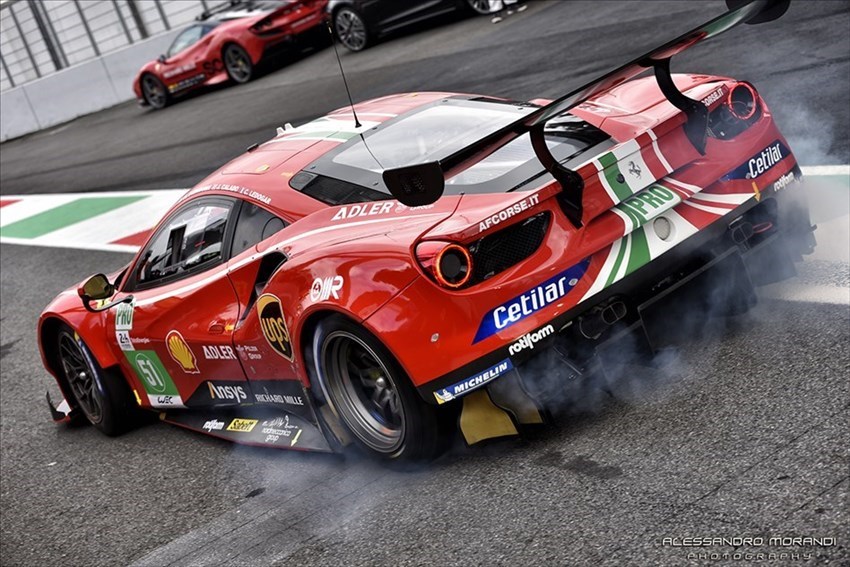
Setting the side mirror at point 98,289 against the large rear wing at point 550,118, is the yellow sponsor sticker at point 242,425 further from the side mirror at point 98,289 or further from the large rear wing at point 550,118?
the large rear wing at point 550,118

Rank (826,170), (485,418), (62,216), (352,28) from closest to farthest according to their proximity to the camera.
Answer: (485,418) < (826,170) < (62,216) < (352,28)

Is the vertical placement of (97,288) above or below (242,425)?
above

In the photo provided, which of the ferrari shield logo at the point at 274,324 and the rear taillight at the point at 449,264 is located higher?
the rear taillight at the point at 449,264

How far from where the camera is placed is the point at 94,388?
21.8ft

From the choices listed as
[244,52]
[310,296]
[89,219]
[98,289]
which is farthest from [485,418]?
[244,52]

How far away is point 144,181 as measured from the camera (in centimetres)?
1452

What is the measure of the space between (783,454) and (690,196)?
3.83 ft

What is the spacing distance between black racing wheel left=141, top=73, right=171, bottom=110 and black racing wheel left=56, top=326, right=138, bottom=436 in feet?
52.2

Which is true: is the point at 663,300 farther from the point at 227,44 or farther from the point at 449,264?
the point at 227,44

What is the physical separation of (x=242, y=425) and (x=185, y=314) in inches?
23.5

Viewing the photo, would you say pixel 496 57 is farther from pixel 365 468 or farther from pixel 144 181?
pixel 365 468

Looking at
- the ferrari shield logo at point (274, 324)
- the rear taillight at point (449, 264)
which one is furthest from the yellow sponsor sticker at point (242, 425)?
the rear taillight at point (449, 264)

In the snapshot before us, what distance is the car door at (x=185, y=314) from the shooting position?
5418mm

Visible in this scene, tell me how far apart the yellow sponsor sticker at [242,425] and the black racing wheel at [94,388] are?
107 centimetres
